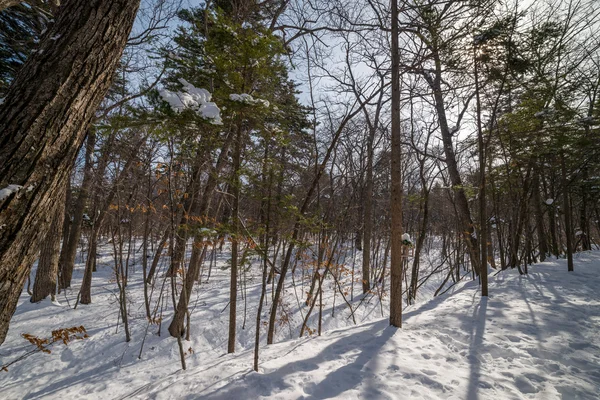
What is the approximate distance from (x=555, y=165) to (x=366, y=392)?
8.82 meters

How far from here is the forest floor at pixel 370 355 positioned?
2621mm

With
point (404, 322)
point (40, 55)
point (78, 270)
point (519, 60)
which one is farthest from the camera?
point (78, 270)

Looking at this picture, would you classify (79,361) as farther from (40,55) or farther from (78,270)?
(78,270)

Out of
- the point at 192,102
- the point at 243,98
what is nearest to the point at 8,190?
the point at 192,102

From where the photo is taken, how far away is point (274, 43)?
3.79m

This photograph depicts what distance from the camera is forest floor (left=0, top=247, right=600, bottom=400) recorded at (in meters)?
2.62

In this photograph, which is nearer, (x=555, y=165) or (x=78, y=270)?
(x=555, y=165)

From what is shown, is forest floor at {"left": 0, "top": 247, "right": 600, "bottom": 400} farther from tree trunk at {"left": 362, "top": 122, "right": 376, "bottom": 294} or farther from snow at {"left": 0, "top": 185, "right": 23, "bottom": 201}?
tree trunk at {"left": 362, "top": 122, "right": 376, "bottom": 294}

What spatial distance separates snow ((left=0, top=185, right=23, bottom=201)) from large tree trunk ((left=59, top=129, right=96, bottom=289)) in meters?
6.60

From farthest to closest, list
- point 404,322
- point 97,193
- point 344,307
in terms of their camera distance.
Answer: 1. point 344,307
2. point 97,193
3. point 404,322

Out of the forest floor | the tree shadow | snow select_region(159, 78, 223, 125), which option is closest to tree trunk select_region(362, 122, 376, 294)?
the forest floor

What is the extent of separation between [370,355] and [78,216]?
862cm

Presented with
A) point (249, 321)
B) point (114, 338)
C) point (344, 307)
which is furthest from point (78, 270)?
point (344, 307)

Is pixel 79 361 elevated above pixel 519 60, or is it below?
below
